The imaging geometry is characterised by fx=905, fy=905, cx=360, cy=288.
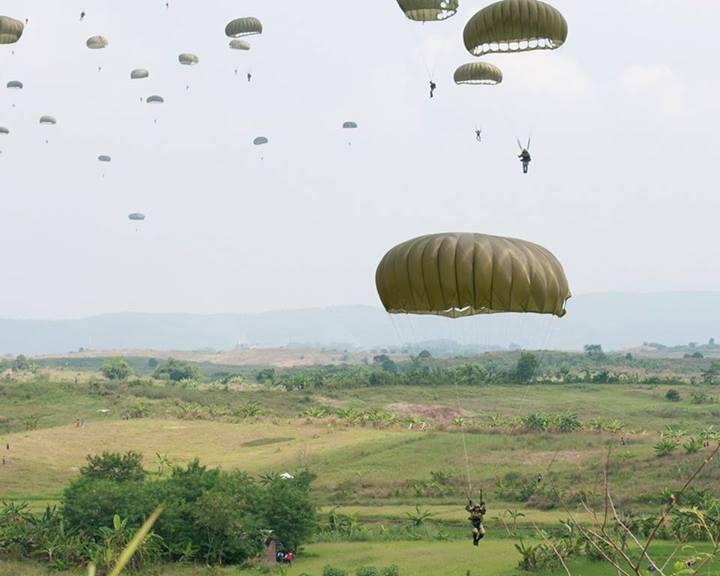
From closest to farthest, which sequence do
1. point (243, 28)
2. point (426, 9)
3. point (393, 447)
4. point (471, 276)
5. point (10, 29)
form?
point (471, 276) < point (426, 9) < point (10, 29) < point (243, 28) < point (393, 447)

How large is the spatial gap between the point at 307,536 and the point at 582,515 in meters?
16.0

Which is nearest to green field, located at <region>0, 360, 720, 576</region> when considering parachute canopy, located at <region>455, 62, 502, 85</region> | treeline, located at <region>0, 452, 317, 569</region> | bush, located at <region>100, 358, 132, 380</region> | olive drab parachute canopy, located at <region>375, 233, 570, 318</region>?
treeline, located at <region>0, 452, 317, 569</region>

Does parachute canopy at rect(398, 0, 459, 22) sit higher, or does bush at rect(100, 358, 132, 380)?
parachute canopy at rect(398, 0, 459, 22)

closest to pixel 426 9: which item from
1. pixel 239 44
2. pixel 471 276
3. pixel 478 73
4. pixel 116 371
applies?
pixel 478 73

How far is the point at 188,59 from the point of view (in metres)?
67.1

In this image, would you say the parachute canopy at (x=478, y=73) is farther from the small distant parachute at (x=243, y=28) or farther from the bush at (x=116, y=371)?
the bush at (x=116, y=371)

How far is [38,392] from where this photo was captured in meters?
106

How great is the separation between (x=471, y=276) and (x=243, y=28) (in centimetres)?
3953

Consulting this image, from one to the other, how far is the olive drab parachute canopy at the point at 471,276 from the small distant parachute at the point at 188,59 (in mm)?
49879

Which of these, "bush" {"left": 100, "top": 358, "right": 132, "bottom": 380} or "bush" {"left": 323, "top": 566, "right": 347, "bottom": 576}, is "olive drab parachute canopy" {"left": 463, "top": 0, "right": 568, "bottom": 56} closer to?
"bush" {"left": 323, "top": 566, "right": 347, "bottom": 576}

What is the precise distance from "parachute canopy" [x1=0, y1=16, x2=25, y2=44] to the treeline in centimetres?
2223

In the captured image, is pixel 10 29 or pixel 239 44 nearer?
pixel 10 29

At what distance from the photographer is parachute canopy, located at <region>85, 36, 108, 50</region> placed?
6481cm

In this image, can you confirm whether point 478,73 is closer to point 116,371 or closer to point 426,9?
point 426,9
